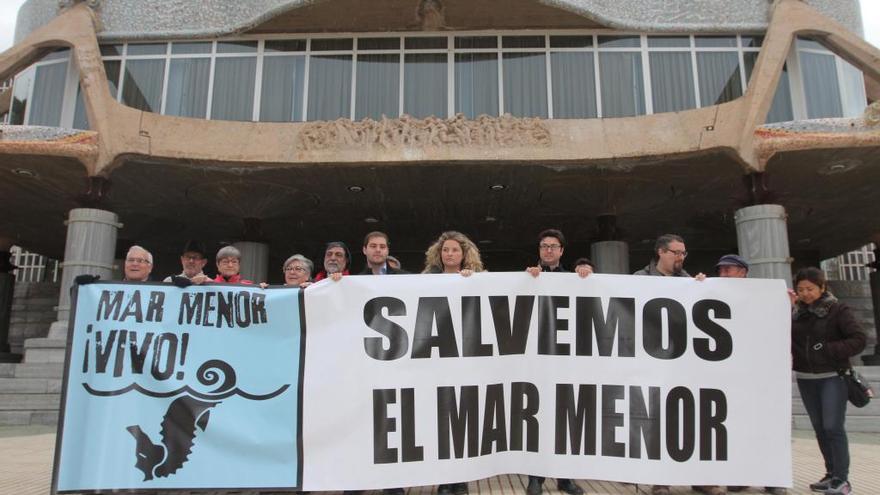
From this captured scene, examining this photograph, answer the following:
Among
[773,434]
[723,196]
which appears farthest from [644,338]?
[723,196]

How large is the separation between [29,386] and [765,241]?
15.3 meters

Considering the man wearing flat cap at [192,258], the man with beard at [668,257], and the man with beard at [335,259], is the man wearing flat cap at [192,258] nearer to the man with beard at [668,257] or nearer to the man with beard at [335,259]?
the man with beard at [335,259]

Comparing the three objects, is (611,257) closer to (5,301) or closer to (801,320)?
(801,320)

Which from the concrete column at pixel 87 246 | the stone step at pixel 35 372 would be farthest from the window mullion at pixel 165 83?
the stone step at pixel 35 372

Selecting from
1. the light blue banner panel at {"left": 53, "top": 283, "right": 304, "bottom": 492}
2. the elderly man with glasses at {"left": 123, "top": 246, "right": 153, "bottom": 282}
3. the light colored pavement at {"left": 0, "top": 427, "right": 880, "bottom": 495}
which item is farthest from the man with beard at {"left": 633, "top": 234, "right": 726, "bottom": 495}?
the elderly man with glasses at {"left": 123, "top": 246, "right": 153, "bottom": 282}

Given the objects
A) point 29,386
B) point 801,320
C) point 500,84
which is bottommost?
point 29,386

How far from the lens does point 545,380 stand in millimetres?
4383

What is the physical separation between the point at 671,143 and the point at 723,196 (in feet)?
14.9

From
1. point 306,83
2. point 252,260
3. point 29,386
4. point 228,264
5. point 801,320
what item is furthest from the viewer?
point 252,260

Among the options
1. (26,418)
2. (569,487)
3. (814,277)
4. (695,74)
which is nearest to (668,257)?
(814,277)

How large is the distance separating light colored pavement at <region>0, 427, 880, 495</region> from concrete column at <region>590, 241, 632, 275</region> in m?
9.22

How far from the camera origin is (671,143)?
1295 centimetres

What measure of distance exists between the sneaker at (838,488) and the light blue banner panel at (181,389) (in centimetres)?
408

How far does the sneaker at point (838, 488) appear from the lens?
4.39 m
